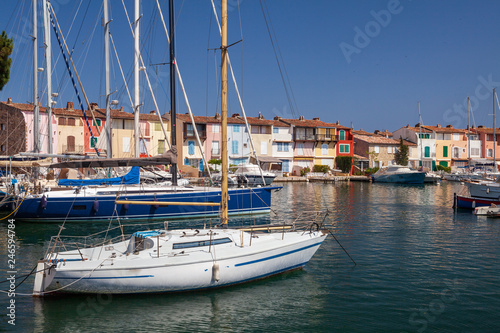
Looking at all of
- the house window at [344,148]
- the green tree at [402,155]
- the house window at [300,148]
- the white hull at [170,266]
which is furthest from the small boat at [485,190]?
the green tree at [402,155]

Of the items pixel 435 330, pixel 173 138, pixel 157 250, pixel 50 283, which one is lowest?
pixel 435 330

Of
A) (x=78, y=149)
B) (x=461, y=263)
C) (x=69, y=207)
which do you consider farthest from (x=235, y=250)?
(x=78, y=149)

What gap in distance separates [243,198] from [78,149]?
37.1 m

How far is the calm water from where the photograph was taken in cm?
1153

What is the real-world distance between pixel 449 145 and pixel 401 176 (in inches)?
1119

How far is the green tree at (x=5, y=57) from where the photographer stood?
22297 mm

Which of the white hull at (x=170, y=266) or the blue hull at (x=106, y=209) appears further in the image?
the blue hull at (x=106, y=209)

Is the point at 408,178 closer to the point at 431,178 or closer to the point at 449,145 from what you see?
the point at 431,178

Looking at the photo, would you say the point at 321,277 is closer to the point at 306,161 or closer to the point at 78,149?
the point at 78,149

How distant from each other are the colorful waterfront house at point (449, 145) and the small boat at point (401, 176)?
2317 centimetres

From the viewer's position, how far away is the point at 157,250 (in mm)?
13219

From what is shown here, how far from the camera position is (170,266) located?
1273 cm

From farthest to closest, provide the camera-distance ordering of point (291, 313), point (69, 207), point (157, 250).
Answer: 1. point (69, 207)
2. point (157, 250)
3. point (291, 313)

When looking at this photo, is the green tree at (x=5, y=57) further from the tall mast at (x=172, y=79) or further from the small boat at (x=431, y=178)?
the small boat at (x=431, y=178)
